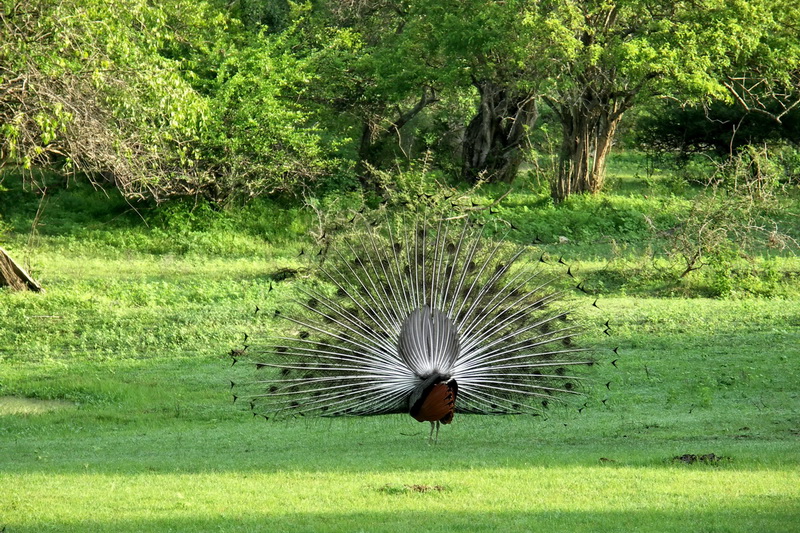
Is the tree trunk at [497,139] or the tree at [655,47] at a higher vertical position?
the tree at [655,47]

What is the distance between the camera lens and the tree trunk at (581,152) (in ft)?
84.5

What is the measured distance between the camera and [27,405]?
11883mm

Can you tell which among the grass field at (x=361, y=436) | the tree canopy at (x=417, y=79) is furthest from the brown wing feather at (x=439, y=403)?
the tree canopy at (x=417, y=79)

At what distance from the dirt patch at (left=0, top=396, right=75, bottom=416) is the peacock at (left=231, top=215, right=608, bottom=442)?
3764 mm

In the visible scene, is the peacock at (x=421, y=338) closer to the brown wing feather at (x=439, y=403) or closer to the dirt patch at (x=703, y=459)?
the brown wing feather at (x=439, y=403)

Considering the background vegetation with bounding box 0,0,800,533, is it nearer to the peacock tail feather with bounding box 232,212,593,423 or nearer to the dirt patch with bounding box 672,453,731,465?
the dirt patch with bounding box 672,453,731,465

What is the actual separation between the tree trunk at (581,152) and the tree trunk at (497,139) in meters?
2.17

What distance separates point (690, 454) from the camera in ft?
28.2

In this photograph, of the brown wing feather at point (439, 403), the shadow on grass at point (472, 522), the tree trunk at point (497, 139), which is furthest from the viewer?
the tree trunk at point (497, 139)

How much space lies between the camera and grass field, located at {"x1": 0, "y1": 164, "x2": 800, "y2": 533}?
6828mm

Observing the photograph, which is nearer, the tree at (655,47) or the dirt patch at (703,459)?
the dirt patch at (703,459)

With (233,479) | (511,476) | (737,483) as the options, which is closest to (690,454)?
(737,483)

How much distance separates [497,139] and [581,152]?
147 inches

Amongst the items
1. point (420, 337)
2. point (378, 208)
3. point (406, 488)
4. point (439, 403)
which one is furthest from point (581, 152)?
point (406, 488)
